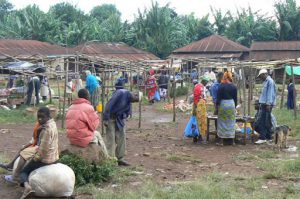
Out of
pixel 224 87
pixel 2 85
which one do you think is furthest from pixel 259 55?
pixel 224 87

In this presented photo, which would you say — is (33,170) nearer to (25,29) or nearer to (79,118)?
(79,118)

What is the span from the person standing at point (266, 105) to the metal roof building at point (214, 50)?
25.5m

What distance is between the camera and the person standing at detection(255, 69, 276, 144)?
1046cm

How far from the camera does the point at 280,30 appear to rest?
42688 mm

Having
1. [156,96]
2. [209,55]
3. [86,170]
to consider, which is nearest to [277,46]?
[209,55]

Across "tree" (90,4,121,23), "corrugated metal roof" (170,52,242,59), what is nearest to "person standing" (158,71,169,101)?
"corrugated metal roof" (170,52,242,59)

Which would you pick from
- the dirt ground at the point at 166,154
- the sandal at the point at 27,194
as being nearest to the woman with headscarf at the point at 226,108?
the dirt ground at the point at 166,154

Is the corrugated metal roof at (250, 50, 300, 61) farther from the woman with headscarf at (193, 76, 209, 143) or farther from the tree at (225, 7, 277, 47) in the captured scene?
the woman with headscarf at (193, 76, 209, 143)

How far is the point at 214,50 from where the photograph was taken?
124 ft

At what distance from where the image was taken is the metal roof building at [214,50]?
37.2m

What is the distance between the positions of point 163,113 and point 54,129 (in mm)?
11619

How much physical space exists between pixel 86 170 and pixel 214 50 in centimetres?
3185

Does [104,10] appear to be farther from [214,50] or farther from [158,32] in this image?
[214,50]

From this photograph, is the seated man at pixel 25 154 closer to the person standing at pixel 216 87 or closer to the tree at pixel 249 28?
the person standing at pixel 216 87
